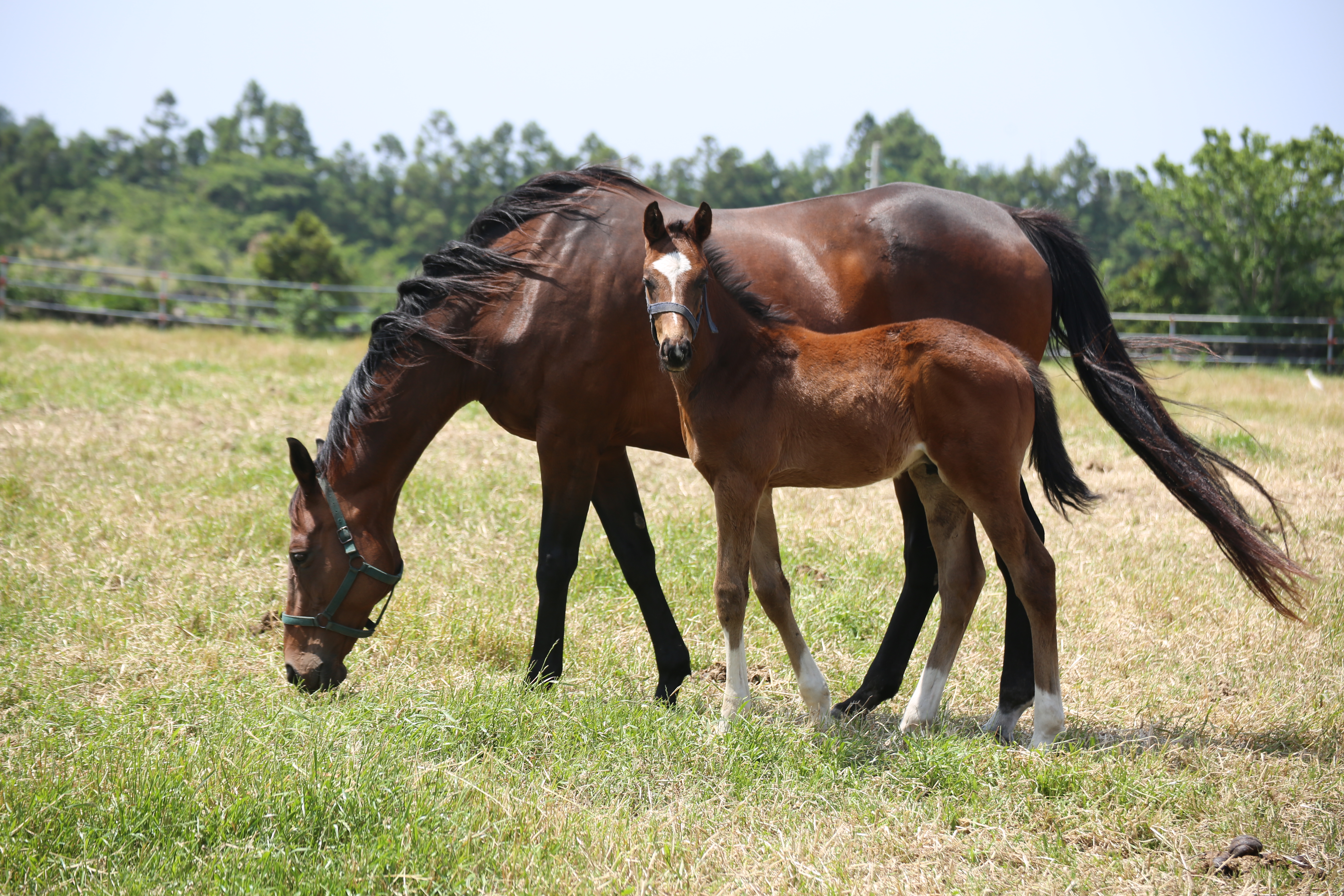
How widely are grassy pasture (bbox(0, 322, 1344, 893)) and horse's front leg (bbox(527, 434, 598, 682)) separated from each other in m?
0.23

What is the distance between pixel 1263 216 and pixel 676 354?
1069 inches

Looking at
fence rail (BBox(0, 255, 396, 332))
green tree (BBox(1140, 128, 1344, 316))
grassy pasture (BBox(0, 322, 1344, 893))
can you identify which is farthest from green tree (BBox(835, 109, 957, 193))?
grassy pasture (BBox(0, 322, 1344, 893))

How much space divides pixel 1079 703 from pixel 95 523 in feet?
18.7

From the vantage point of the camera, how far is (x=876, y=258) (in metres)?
4.23

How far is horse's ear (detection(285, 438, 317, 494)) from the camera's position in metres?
3.92

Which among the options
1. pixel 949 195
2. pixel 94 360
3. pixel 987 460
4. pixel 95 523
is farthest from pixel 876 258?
pixel 94 360

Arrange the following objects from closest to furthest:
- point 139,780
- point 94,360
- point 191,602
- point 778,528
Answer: point 139,780 < point 191,602 < point 778,528 < point 94,360

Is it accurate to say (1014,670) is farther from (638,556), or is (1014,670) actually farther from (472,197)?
(472,197)

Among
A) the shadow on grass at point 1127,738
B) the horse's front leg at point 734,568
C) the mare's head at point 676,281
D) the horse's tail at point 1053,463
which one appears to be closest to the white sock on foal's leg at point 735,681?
the horse's front leg at point 734,568

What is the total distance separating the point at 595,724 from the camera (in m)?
3.46

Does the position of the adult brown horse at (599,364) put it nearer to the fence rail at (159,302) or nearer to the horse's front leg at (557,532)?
the horse's front leg at (557,532)

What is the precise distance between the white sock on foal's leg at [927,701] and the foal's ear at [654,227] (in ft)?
6.47

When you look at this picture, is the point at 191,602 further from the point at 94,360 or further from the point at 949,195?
the point at 94,360

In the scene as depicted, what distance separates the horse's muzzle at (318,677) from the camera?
3.96 m
